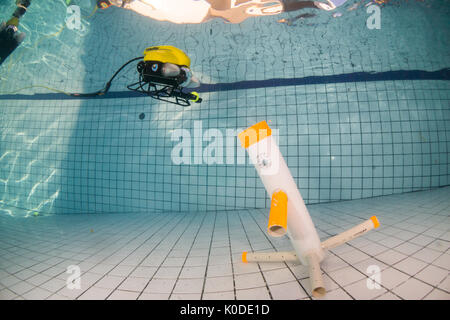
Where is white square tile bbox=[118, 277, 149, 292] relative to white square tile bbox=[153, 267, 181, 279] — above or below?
below

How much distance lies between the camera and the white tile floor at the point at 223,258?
0.93m

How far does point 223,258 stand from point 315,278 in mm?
731

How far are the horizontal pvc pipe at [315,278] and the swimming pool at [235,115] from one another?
1455 millimetres

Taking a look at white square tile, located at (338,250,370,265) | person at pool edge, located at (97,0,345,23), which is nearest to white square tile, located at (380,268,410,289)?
white square tile, located at (338,250,370,265)

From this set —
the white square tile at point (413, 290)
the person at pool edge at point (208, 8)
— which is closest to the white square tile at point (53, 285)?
the white square tile at point (413, 290)

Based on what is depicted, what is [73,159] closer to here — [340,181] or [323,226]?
[323,226]

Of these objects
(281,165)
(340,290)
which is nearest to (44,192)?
(281,165)

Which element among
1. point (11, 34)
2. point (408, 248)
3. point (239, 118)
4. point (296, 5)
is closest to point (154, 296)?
point (408, 248)

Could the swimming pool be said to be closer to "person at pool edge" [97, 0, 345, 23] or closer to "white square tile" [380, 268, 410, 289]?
"person at pool edge" [97, 0, 345, 23]

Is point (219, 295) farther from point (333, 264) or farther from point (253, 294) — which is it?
point (333, 264)

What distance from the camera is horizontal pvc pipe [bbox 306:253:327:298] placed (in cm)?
76

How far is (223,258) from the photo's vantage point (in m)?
1.28

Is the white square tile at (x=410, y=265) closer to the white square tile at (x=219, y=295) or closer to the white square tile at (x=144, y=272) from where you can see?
the white square tile at (x=219, y=295)

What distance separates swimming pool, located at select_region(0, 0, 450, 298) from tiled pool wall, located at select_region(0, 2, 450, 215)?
19 mm
